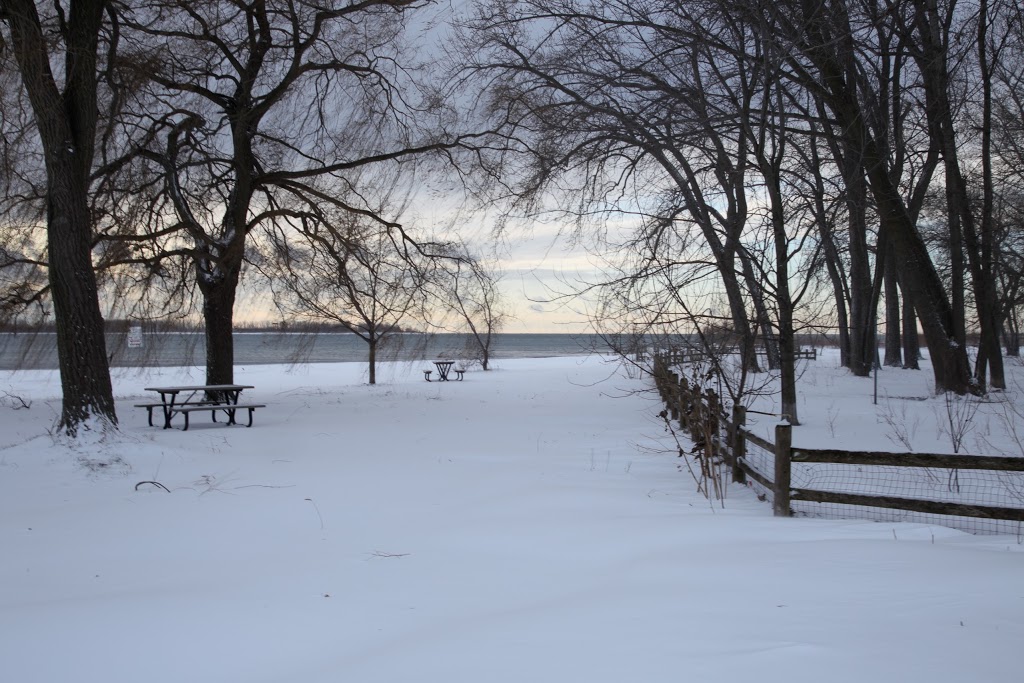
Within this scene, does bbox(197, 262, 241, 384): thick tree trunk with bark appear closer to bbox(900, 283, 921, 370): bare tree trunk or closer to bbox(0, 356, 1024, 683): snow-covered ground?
bbox(0, 356, 1024, 683): snow-covered ground

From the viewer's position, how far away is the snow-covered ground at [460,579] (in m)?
3.17

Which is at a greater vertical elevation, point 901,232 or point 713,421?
point 901,232

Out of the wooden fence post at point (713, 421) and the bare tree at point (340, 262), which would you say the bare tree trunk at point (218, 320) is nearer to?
the bare tree at point (340, 262)

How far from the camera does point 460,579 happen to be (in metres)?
4.34

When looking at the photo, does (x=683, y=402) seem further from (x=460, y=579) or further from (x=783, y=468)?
(x=460, y=579)

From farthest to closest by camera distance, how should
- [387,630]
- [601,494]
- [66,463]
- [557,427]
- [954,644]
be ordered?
[557,427] < [66,463] < [601,494] < [387,630] < [954,644]

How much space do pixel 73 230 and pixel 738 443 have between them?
7948mm

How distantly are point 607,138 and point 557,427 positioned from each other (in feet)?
15.4

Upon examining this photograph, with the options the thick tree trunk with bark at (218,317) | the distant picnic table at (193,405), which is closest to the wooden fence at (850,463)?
the distant picnic table at (193,405)

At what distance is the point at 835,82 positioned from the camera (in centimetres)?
1216

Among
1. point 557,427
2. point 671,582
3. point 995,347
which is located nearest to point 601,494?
point 671,582

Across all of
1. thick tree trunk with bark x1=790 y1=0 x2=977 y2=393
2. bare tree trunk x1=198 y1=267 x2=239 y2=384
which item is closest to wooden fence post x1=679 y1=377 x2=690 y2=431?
thick tree trunk with bark x1=790 y1=0 x2=977 y2=393

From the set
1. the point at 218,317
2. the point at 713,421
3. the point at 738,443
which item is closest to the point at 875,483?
the point at 738,443

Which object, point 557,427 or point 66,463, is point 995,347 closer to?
point 557,427
